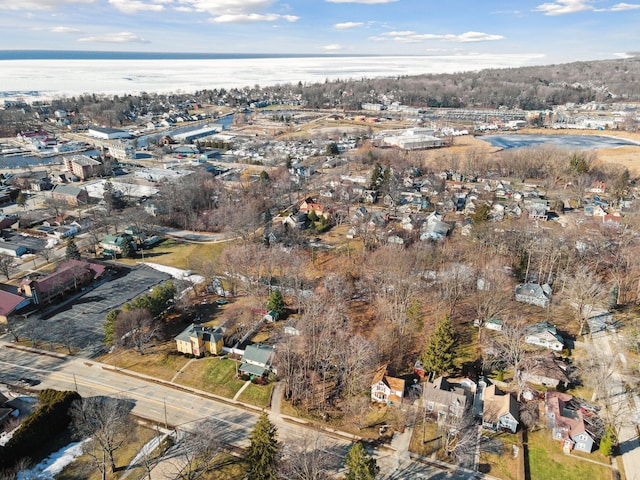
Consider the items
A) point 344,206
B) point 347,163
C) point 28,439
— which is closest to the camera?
point 28,439

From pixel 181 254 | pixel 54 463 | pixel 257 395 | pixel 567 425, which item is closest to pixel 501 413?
pixel 567 425

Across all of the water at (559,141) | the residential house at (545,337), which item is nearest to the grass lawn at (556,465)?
the residential house at (545,337)

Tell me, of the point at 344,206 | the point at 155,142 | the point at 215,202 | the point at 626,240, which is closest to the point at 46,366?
the point at 215,202

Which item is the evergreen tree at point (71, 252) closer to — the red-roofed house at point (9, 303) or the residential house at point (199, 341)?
the red-roofed house at point (9, 303)

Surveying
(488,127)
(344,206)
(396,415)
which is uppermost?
(488,127)

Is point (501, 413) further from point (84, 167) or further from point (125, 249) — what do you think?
point (84, 167)

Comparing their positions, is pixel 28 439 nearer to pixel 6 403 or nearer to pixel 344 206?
pixel 6 403
